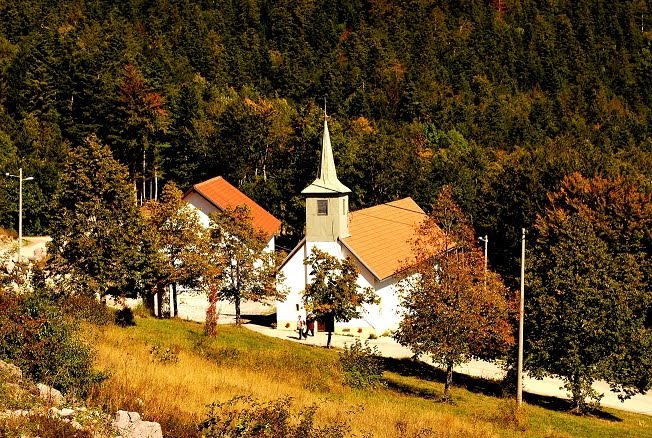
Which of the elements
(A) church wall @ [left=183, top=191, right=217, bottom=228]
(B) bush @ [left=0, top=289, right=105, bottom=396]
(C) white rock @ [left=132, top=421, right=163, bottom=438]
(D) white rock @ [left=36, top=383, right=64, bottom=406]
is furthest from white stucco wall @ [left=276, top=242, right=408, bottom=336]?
(C) white rock @ [left=132, top=421, right=163, bottom=438]

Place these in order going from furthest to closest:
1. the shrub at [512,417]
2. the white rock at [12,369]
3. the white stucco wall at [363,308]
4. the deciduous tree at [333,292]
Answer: the white stucco wall at [363,308] < the deciduous tree at [333,292] < the shrub at [512,417] < the white rock at [12,369]

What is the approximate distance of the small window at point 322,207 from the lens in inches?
1633

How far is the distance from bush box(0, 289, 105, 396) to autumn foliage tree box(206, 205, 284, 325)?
2183 cm

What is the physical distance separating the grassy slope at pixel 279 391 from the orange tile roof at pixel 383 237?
1173 cm

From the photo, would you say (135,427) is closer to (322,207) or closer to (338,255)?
(338,255)

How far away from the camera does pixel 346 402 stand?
17.2 m

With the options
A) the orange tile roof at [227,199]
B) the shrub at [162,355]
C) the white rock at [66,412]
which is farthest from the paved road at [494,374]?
the white rock at [66,412]

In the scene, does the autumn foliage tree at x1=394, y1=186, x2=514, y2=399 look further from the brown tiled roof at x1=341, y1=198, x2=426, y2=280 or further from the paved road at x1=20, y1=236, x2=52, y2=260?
the paved road at x1=20, y1=236, x2=52, y2=260

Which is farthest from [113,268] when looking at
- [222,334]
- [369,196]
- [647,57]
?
[647,57]

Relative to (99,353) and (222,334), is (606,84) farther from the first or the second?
(99,353)

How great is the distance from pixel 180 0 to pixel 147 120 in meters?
77.4

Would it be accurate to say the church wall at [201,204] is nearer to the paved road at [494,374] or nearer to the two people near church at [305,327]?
the paved road at [494,374]

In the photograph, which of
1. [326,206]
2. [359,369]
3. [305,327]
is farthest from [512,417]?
[326,206]

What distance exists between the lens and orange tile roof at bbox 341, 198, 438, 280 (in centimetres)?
4056
